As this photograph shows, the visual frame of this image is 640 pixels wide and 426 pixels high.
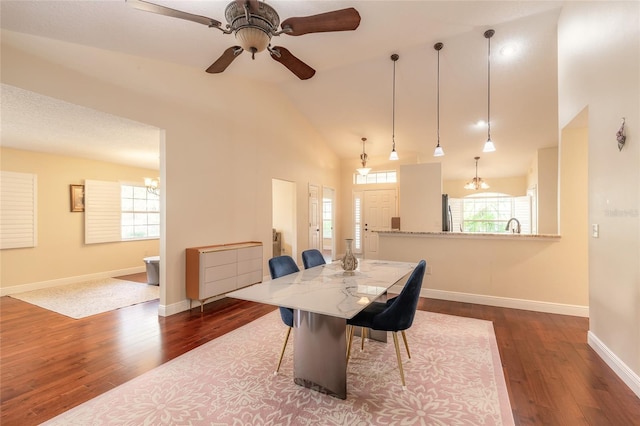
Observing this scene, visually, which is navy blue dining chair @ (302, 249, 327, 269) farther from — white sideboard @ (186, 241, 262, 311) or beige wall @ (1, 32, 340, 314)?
beige wall @ (1, 32, 340, 314)

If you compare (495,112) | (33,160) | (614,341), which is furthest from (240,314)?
(495,112)

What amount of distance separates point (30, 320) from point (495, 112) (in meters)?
7.41

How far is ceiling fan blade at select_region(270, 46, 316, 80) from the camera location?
2345mm

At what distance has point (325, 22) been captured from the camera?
6.72 ft

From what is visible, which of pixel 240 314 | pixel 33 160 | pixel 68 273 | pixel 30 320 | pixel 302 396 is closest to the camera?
pixel 302 396

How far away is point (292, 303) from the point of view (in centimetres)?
175

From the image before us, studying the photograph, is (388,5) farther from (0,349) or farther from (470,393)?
(0,349)

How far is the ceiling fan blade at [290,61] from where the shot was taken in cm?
234

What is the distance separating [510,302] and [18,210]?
7.68m

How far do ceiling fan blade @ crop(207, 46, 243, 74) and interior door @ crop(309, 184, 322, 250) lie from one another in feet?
13.6

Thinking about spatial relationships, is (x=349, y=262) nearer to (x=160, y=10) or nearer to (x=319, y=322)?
(x=319, y=322)

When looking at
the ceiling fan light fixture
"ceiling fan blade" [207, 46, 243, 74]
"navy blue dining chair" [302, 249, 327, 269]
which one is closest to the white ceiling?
"ceiling fan blade" [207, 46, 243, 74]

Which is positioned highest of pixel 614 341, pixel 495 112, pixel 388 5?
pixel 388 5

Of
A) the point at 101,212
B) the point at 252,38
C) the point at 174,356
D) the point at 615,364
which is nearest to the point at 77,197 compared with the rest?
the point at 101,212
